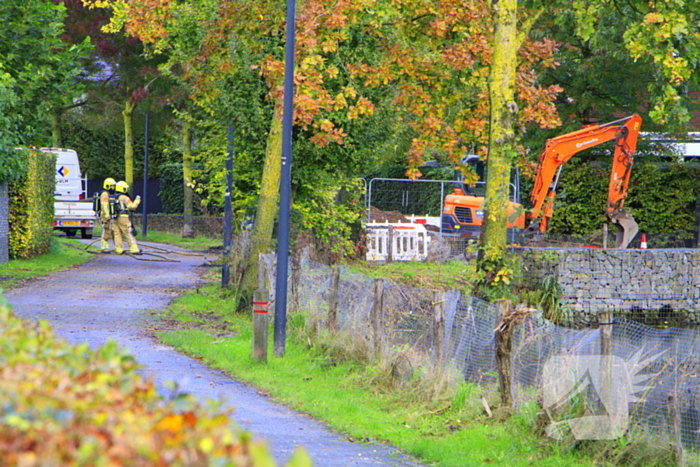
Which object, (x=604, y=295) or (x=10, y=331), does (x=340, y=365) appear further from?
(x=604, y=295)

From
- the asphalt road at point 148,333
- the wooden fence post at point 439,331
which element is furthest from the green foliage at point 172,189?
the wooden fence post at point 439,331

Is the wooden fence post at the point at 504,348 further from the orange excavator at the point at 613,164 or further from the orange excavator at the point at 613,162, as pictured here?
the orange excavator at the point at 613,162

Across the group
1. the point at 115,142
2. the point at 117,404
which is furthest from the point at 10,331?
the point at 115,142

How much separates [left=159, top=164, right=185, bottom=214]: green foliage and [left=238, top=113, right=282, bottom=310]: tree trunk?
97.7 feet

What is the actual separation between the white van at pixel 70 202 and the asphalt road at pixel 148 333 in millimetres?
8697

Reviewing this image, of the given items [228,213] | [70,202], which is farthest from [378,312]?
[70,202]

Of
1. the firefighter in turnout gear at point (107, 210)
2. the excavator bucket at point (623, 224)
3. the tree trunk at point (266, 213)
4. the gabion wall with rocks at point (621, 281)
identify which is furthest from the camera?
the firefighter in turnout gear at point (107, 210)

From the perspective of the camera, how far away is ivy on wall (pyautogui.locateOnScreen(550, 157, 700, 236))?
30.8 metres

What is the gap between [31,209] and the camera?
918 inches

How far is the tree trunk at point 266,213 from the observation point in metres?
16.8

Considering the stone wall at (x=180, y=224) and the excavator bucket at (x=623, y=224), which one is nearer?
the excavator bucket at (x=623, y=224)

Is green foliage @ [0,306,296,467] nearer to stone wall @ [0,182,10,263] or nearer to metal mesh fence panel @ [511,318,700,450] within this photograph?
metal mesh fence panel @ [511,318,700,450]

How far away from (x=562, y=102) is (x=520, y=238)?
735 cm

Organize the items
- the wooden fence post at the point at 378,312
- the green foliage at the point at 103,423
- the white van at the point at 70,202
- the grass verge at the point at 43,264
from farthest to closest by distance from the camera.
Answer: the white van at the point at 70,202, the grass verge at the point at 43,264, the wooden fence post at the point at 378,312, the green foliage at the point at 103,423
